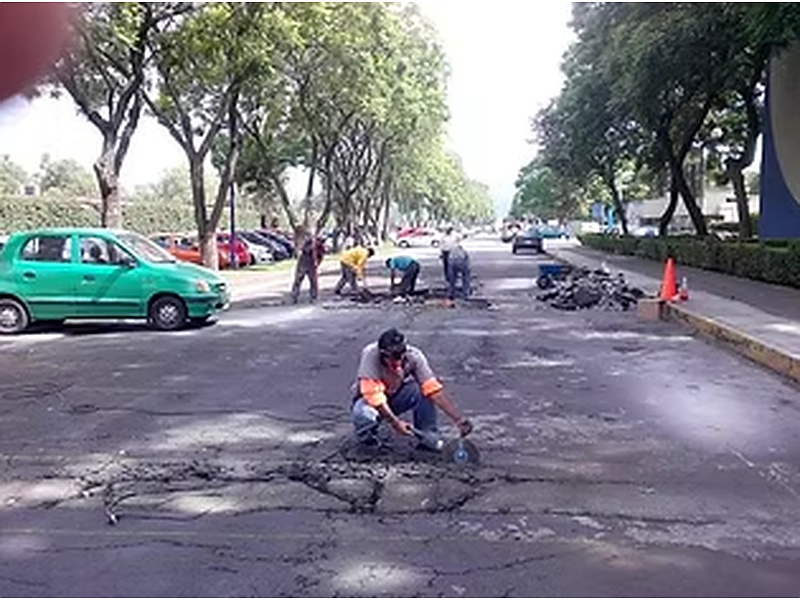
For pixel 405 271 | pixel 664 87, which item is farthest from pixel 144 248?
pixel 664 87

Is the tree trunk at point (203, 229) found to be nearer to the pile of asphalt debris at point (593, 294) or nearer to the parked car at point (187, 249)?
the parked car at point (187, 249)

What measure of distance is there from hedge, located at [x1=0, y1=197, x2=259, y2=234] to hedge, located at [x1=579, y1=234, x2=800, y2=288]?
A: 26.0 meters

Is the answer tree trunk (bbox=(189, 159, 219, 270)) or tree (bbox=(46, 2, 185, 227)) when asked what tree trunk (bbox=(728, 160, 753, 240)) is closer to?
tree trunk (bbox=(189, 159, 219, 270))

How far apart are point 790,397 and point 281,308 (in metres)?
11.7

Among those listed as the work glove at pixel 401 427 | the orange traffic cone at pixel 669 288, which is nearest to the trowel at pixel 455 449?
the work glove at pixel 401 427

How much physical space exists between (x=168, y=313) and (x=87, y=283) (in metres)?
1.35

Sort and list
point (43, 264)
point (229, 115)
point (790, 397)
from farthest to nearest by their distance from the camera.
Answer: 1. point (229, 115)
2. point (43, 264)
3. point (790, 397)

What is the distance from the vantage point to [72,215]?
46000 mm

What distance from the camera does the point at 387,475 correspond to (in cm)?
575

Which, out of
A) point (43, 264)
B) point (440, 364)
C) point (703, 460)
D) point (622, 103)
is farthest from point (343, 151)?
point (703, 460)

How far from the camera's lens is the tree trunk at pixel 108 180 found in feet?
70.5

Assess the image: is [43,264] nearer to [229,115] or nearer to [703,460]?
[703,460]

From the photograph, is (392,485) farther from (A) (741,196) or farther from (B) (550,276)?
(A) (741,196)

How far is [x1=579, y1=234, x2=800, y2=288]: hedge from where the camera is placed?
20688mm
